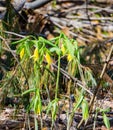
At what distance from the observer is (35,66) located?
2.75 m

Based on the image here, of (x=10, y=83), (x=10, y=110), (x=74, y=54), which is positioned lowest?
(x=10, y=110)

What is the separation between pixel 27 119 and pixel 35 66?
24.5 inches

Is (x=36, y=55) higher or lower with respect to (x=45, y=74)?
higher

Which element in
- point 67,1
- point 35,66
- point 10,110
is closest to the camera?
point 35,66

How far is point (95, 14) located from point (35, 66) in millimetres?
4762

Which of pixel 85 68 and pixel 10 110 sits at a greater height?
pixel 85 68

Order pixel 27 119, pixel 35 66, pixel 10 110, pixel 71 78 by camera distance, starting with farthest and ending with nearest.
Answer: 1. pixel 10 110
2. pixel 27 119
3. pixel 71 78
4. pixel 35 66

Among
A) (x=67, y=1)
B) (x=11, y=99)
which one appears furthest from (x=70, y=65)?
(x=67, y=1)

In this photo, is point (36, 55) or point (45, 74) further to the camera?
point (45, 74)

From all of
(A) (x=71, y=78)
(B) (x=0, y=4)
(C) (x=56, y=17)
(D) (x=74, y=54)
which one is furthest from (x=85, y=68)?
(C) (x=56, y=17)

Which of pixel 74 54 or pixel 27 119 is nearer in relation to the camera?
pixel 74 54

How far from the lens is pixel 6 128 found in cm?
350

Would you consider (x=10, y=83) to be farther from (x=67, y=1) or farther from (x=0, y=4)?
(x=67, y=1)

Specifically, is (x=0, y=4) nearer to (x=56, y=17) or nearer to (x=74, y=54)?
(x=56, y=17)
